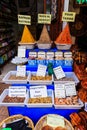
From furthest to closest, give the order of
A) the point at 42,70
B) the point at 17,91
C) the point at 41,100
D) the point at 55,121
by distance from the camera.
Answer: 1. the point at 42,70
2. the point at 17,91
3. the point at 41,100
4. the point at 55,121

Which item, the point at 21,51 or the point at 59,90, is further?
the point at 21,51

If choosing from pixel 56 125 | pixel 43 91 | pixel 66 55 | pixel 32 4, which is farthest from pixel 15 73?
pixel 32 4

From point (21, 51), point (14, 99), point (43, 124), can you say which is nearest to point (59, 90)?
point (43, 124)

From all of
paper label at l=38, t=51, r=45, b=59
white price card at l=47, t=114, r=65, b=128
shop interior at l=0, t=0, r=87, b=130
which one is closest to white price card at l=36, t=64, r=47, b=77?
shop interior at l=0, t=0, r=87, b=130

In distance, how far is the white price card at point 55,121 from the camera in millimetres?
1819

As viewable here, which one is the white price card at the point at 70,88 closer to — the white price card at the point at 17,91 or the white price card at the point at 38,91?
the white price card at the point at 38,91

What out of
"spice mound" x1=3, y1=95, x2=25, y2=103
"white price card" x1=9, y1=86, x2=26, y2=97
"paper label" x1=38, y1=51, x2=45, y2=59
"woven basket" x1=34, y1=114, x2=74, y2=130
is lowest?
"woven basket" x1=34, y1=114, x2=74, y2=130

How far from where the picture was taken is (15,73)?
8.11 ft

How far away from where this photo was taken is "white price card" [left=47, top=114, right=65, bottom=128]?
1.82 metres

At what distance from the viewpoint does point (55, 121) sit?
1860 millimetres

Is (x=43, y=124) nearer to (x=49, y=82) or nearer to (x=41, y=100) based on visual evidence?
(x=41, y=100)

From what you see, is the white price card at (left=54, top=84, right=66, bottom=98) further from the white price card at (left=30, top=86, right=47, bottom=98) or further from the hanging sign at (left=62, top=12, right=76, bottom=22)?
the hanging sign at (left=62, top=12, right=76, bottom=22)

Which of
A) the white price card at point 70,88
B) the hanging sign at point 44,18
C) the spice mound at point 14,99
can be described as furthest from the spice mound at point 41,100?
the hanging sign at point 44,18

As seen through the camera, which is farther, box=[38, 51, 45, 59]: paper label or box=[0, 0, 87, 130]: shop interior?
box=[38, 51, 45, 59]: paper label
